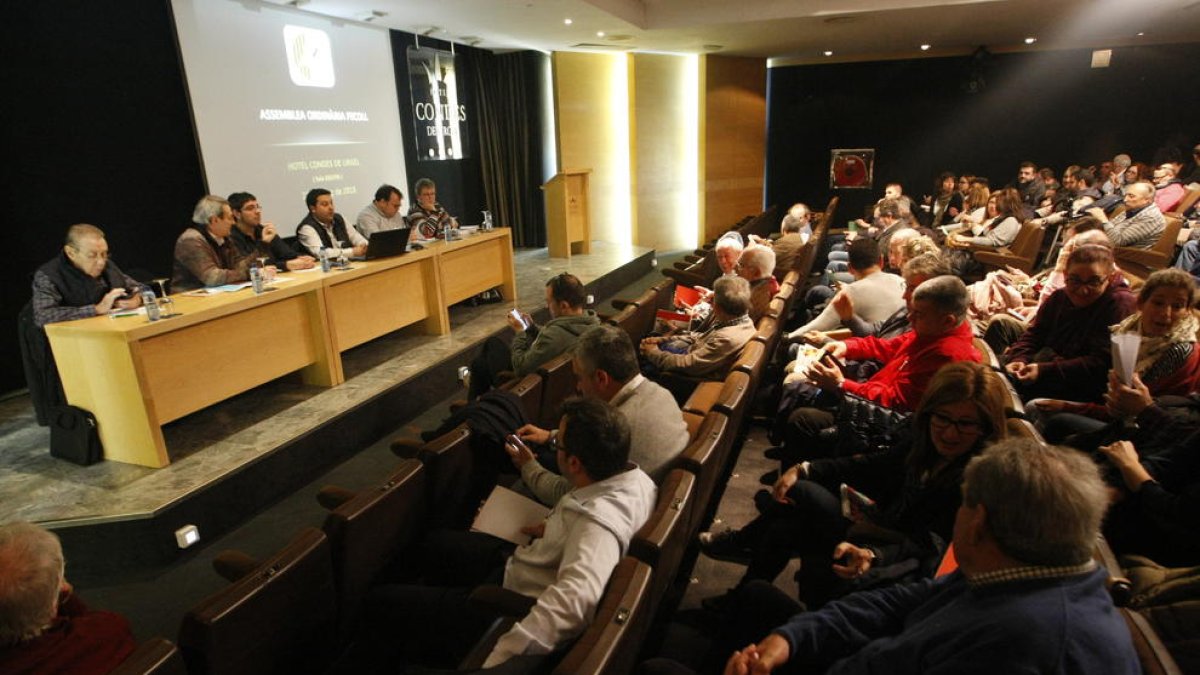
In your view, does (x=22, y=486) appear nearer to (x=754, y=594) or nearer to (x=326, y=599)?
(x=326, y=599)

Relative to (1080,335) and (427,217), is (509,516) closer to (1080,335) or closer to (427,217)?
(1080,335)

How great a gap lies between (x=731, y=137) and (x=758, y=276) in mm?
6864

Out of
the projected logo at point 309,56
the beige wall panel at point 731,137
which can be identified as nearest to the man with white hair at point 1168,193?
the beige wall panel at point 731,137

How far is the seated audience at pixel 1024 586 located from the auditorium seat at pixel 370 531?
1.30m

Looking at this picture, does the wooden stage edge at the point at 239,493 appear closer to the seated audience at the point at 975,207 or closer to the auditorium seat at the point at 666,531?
the auditorium seat at the point at 666,531

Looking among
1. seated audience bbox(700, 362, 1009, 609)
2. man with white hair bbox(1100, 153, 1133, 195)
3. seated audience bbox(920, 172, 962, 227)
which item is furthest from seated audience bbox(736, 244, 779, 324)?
man with white hair bbox(1100, 153, 1133, 195)

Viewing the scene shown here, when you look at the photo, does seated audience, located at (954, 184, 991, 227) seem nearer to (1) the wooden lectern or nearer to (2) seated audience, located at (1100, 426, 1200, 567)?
(1) the wooden lectern

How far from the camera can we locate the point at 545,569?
166 centimetres

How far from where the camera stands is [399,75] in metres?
7.04

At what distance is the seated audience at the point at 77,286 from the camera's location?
3072 millimetres

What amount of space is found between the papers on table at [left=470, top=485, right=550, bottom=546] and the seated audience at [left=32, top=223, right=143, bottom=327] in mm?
2378

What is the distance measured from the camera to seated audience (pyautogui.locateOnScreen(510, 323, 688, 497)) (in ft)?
6.87

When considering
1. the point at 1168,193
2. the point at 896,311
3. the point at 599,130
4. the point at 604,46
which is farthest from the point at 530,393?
the point at 1168,193

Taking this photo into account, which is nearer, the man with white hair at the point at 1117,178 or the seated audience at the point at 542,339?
the seated audience at the point at 542,339
